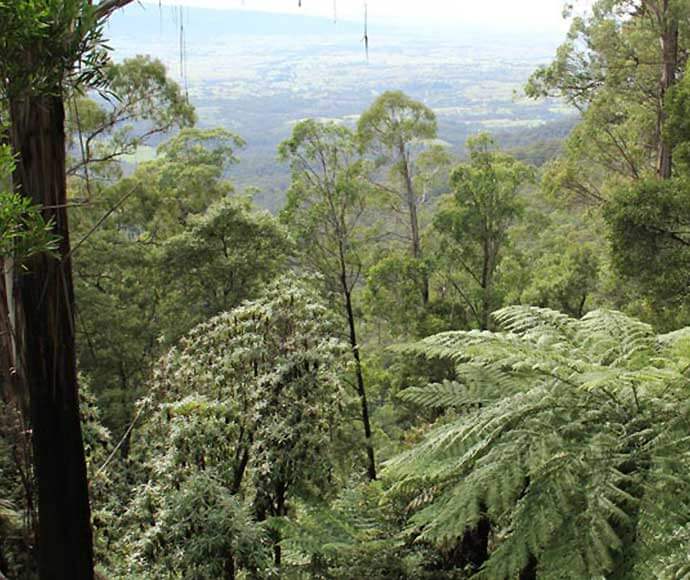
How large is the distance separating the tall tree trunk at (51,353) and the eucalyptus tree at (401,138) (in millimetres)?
10693

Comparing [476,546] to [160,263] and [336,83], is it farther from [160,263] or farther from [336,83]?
[336,83]

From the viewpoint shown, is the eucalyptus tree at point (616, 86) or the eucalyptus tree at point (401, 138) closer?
the eucalyptus tree at point (616, 86)

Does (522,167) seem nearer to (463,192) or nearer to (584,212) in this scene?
(463,192)

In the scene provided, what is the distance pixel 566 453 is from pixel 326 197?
9339 mm

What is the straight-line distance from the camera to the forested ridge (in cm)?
229

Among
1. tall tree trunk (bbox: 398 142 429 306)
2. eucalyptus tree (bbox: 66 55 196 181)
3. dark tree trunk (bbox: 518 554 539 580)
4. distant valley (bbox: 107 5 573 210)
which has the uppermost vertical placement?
distant valley (bbox: 107 5 573 210)

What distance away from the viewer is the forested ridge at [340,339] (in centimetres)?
229

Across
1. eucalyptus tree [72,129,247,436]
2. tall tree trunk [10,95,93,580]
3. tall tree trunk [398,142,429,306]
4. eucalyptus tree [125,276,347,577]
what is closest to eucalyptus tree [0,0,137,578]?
tall tree trunk [10,95,93,580]

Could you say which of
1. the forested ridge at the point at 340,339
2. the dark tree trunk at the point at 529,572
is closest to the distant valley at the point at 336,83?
the forested ridge at the point at 340,339

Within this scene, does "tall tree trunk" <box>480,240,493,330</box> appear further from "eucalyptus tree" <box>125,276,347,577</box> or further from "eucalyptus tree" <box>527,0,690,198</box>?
"eucalyptus tree" <box>125,276,347,577</box>

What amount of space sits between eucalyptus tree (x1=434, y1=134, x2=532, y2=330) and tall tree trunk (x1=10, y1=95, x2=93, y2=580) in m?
9.28

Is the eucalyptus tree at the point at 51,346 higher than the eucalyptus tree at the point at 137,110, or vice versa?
the eucalyptus tree at the point at 137,110

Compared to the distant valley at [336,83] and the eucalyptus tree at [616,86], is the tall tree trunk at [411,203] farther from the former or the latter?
the distant valley at [336,83]

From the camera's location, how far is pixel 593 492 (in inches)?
86.8
